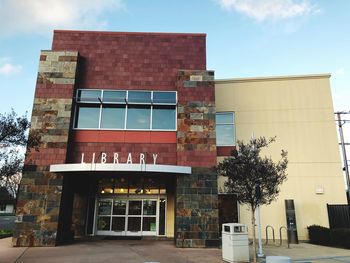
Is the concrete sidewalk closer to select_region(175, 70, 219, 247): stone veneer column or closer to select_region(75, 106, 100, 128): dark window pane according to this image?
select_region(175, 70, 219, 247): stone veneer column

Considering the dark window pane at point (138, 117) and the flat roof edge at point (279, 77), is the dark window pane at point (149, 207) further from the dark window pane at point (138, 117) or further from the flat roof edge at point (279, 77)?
the flat roof edge at point (279, 77)

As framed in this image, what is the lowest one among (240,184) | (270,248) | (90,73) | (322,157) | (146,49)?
(270,248)

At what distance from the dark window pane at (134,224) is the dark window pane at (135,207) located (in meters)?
0.35

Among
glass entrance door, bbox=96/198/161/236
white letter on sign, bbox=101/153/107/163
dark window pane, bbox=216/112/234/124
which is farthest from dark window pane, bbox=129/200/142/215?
dark window pane, bbox=216/112/234/124

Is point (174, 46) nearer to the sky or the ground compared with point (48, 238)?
nearer to the sky

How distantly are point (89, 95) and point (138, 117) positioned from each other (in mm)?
2971

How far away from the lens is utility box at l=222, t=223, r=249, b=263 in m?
10.5

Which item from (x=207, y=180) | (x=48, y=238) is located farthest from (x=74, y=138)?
(x=207, y=180)

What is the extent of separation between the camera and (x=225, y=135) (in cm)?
1895

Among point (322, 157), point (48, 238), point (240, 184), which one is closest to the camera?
point (240, 184)

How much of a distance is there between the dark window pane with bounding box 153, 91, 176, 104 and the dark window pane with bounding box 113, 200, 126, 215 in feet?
21.5

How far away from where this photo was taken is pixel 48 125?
50.0ft

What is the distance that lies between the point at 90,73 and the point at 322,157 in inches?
578

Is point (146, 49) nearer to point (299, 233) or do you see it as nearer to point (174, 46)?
point (174, 46)
